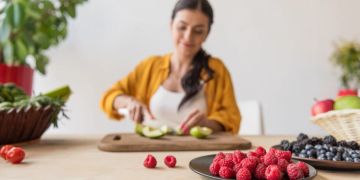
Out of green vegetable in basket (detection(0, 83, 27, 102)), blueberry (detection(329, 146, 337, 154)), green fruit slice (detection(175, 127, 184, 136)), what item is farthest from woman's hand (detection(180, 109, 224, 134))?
blueberry (detection(329, 146, 337, 154))

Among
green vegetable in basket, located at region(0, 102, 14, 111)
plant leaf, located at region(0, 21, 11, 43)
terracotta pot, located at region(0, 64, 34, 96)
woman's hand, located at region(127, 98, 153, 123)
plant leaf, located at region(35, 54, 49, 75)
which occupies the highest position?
plant leaf, located at region(0, 21, 11, 43)

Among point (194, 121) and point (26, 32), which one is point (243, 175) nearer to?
point (194, 121)

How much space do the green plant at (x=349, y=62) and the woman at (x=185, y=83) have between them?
132 centimetres

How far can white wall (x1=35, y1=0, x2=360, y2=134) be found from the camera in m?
2.80

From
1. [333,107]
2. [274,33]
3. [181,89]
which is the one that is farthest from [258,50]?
[333,107]

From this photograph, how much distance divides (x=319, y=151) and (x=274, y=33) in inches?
85.4

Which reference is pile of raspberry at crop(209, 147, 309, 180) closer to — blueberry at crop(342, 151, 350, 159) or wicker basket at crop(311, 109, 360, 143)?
blueberry at crop(342, 151, 350, 159)

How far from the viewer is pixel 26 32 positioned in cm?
216

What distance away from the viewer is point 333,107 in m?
1.21

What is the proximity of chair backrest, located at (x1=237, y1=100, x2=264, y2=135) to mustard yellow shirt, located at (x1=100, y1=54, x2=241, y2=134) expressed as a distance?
346 millimetres

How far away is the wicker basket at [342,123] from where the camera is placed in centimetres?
99

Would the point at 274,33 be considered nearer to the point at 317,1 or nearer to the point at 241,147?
the point at 317,1

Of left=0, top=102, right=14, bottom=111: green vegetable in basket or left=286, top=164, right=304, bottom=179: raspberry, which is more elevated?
left=0, top=102, right=14, bottom=111: green vegetable in basket

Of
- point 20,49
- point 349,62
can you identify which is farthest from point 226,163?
point 349,62
